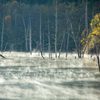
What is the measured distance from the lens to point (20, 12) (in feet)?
230

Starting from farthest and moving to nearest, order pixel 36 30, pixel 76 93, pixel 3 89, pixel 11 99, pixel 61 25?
1. pixel 36 30
2. pixel 61 25
3. pixel 3 89
4. pixel 76 93
5. pixel 11 99

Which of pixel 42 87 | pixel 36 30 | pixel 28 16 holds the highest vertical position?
pixel 28 16

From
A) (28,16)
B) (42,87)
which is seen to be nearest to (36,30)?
(28,16)

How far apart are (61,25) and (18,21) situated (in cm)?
1410

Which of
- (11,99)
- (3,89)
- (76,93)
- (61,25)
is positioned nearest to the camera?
(11,99)

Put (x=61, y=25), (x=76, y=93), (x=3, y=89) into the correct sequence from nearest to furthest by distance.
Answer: (x=76, y=93) → (x=3, y=89) → (x=61, y=25)

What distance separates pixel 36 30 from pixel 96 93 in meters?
61.2

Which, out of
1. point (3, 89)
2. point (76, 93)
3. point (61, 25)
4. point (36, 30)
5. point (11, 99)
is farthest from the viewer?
point (36, 30)

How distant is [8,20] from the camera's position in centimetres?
6812

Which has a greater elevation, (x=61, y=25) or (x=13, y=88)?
(x=61, y=25)

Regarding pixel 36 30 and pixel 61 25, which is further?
pixel 36 30

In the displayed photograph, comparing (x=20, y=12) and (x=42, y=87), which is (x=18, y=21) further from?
(x=42, y=87)

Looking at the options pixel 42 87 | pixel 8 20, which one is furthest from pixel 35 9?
pixel 42 87

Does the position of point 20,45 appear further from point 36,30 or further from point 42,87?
point 42,87
